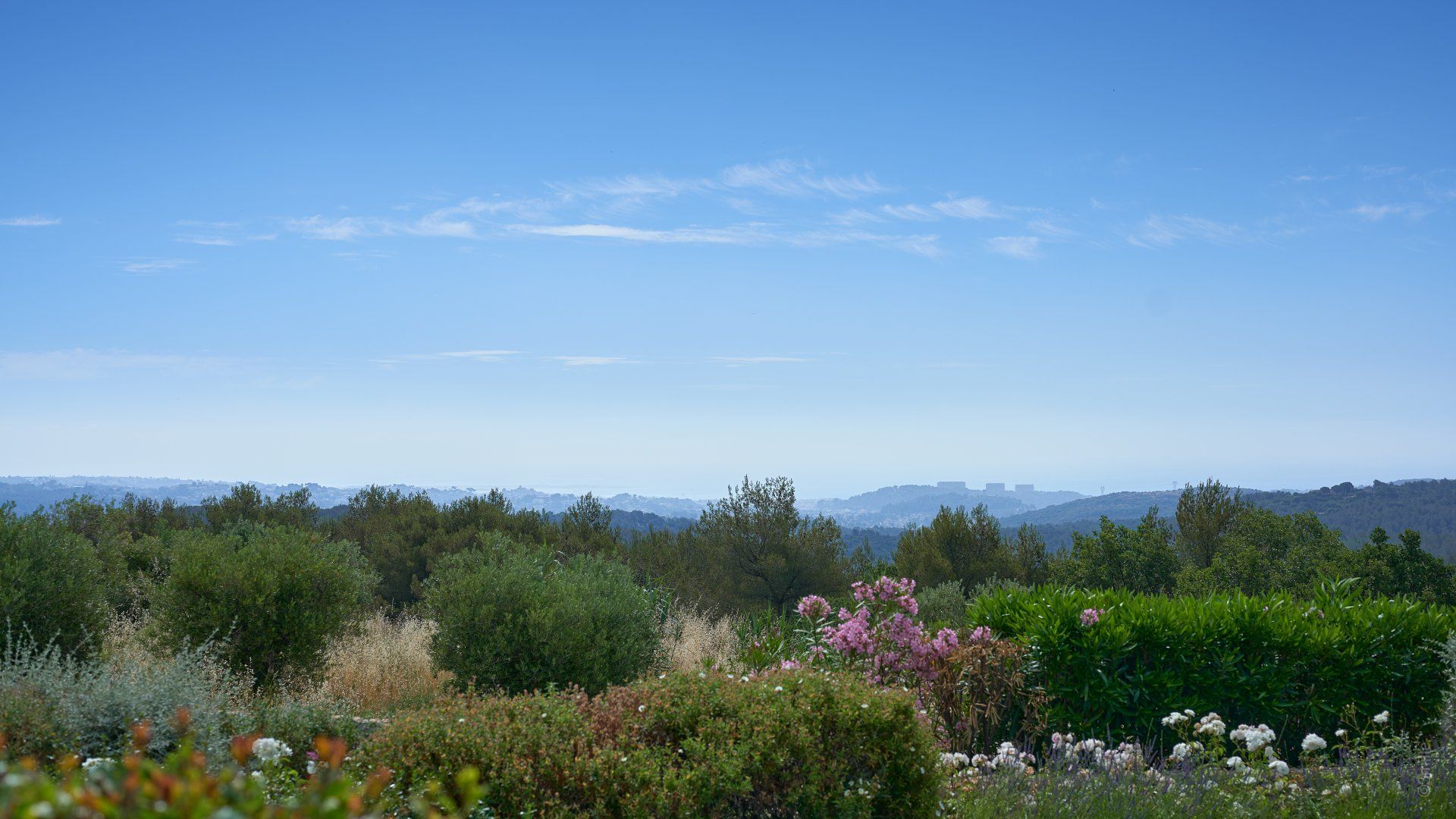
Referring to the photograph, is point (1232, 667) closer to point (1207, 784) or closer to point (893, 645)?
point (1207, 784)

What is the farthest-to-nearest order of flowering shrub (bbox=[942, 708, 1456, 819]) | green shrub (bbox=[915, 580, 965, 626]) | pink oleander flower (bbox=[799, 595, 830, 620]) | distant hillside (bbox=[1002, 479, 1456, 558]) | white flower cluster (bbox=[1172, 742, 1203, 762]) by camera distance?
distant hillside (bbox=[1002, 479, 1456, 558]) → green shrub (bbox=[915, 580, 965, 626]) → pink oleander flower (bbox=[799, 595, 830, 620]) → white flower cluster (bbox=[1172, 742, 1203, 762]) → flowering shrub (bbox=[942, 708, 1456, 819])

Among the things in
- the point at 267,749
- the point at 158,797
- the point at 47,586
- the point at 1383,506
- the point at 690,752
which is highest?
the point at 158,797

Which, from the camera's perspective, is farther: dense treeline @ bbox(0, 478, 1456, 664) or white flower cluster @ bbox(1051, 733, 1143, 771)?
→ dense treeline @ bbox(0, 478, 1456, 664)

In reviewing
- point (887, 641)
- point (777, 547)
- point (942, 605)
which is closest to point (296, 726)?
point (887, 641)

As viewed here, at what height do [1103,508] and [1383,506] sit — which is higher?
[1383,506]

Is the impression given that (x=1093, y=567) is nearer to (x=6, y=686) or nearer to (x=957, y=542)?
(x=957, y=542)

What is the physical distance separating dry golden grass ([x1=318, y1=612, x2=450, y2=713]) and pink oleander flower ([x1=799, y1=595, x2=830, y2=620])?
9.47 feet

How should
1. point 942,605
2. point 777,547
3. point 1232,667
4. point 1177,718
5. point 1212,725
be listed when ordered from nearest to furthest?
point 1212,725 < point 1177,718 < point 1232,667 < point 942,605 < point 777,547

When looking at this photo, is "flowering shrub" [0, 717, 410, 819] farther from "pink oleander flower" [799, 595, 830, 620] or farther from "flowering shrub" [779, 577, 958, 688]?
"pink oleander flower" [799, 595, 830, 620]

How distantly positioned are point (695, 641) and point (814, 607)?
14.0 feet

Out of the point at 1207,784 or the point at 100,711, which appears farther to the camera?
the point at 1207,784

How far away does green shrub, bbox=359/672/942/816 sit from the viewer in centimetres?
380

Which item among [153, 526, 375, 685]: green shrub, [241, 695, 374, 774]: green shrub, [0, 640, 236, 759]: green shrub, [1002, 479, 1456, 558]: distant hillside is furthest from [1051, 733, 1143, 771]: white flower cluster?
[1002, 479, 1456, 558]: distant hillside

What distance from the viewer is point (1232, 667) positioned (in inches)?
249
